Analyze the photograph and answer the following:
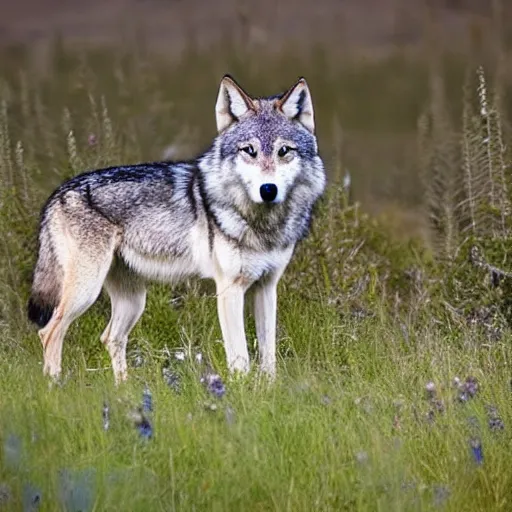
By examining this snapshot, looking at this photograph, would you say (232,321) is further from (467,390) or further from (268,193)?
(467,390)

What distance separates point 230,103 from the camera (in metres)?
Answer: 6.59

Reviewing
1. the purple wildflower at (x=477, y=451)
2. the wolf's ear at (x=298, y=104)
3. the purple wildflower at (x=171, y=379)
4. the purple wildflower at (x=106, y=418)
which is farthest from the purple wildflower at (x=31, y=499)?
the wolf's ear at (x=298, y=104)

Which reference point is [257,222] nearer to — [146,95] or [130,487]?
[130,487]

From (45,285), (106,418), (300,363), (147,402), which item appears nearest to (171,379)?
(147,402)

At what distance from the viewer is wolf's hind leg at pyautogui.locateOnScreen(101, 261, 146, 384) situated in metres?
7.15

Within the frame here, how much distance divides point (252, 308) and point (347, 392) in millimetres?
1821

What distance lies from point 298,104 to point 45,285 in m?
1.95

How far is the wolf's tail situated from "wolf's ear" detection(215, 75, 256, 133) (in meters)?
1.35

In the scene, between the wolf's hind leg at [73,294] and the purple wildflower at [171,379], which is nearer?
the purple wildflower at [171,379]

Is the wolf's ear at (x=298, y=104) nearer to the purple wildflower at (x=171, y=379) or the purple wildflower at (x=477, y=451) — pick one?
the purple wildflower at (x=171, y=379)

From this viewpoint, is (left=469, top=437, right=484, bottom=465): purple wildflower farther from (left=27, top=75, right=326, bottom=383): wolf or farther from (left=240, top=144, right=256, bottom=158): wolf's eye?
(left=240, top=144, right=256, bottom=158): wolf's eye

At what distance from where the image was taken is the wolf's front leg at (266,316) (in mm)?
6570

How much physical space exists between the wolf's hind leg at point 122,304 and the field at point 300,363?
12 centimetres

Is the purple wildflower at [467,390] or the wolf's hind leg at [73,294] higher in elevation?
the purple wildflower at [467,390]
